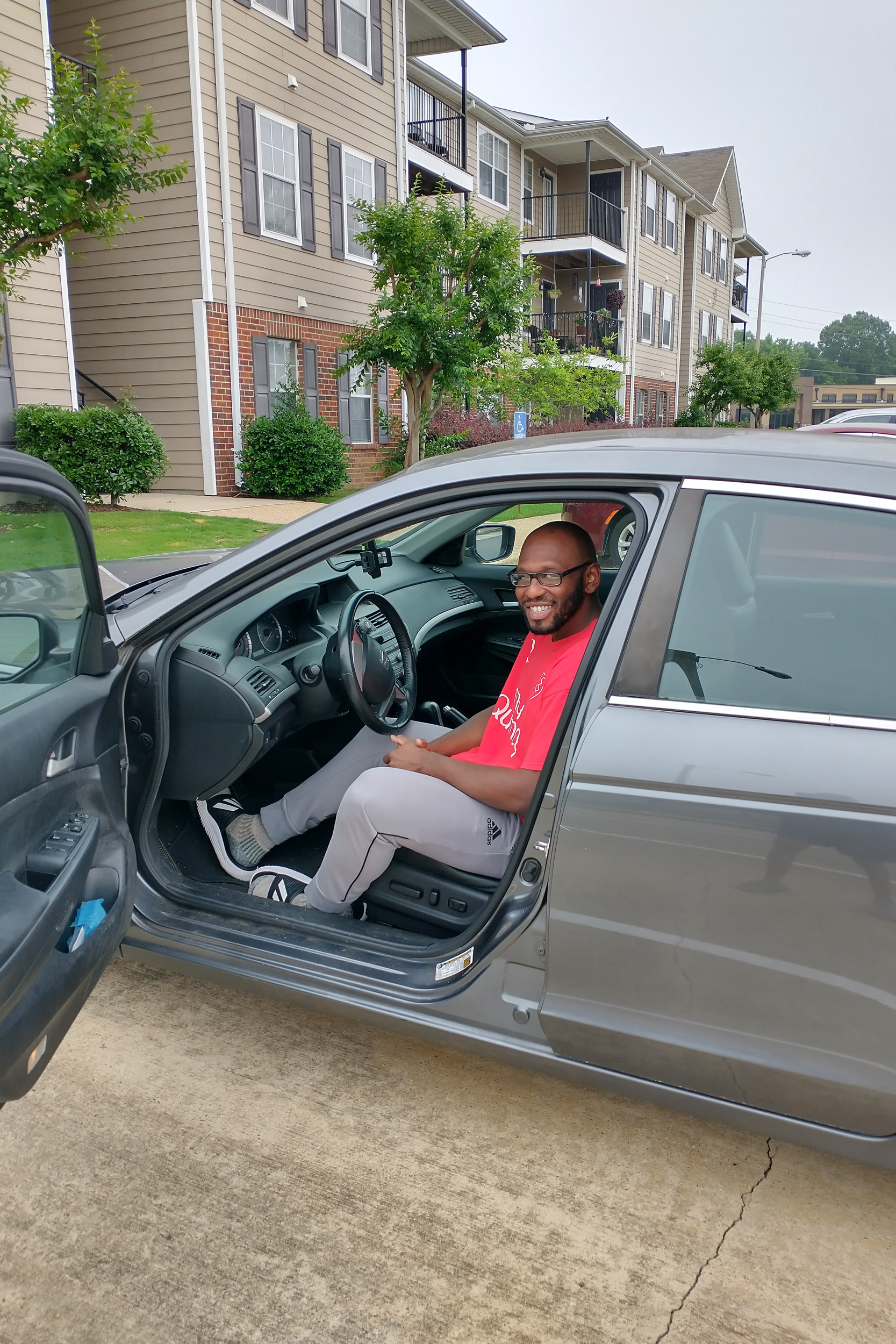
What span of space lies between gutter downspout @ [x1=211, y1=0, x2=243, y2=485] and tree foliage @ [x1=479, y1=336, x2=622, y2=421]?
14.2 feet

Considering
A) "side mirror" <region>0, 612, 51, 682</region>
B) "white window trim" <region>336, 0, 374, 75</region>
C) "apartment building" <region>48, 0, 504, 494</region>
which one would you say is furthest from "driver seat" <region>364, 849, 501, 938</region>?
"white window trim" <region>336, 0, 374, 75</region>

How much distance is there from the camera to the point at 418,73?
1955 cm

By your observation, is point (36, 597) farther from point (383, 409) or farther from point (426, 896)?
point (383, 409)

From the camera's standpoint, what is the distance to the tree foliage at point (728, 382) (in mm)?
31016

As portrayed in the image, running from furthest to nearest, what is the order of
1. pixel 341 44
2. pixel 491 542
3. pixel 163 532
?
pixel 341 44, pixel 163 532, pixel 491 542

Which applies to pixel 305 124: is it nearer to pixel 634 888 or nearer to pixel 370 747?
pixel 370 747

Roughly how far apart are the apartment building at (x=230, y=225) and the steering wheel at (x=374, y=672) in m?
11.6

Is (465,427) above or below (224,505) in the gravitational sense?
above

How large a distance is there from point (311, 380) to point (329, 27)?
17.7 ft

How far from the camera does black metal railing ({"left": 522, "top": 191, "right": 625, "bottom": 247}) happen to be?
25922mm

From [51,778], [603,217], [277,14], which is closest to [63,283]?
[277,14]

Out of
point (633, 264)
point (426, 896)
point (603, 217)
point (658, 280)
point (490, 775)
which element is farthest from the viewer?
point (658, 280)

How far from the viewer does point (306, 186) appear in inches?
602

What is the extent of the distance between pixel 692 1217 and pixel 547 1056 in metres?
0.48
